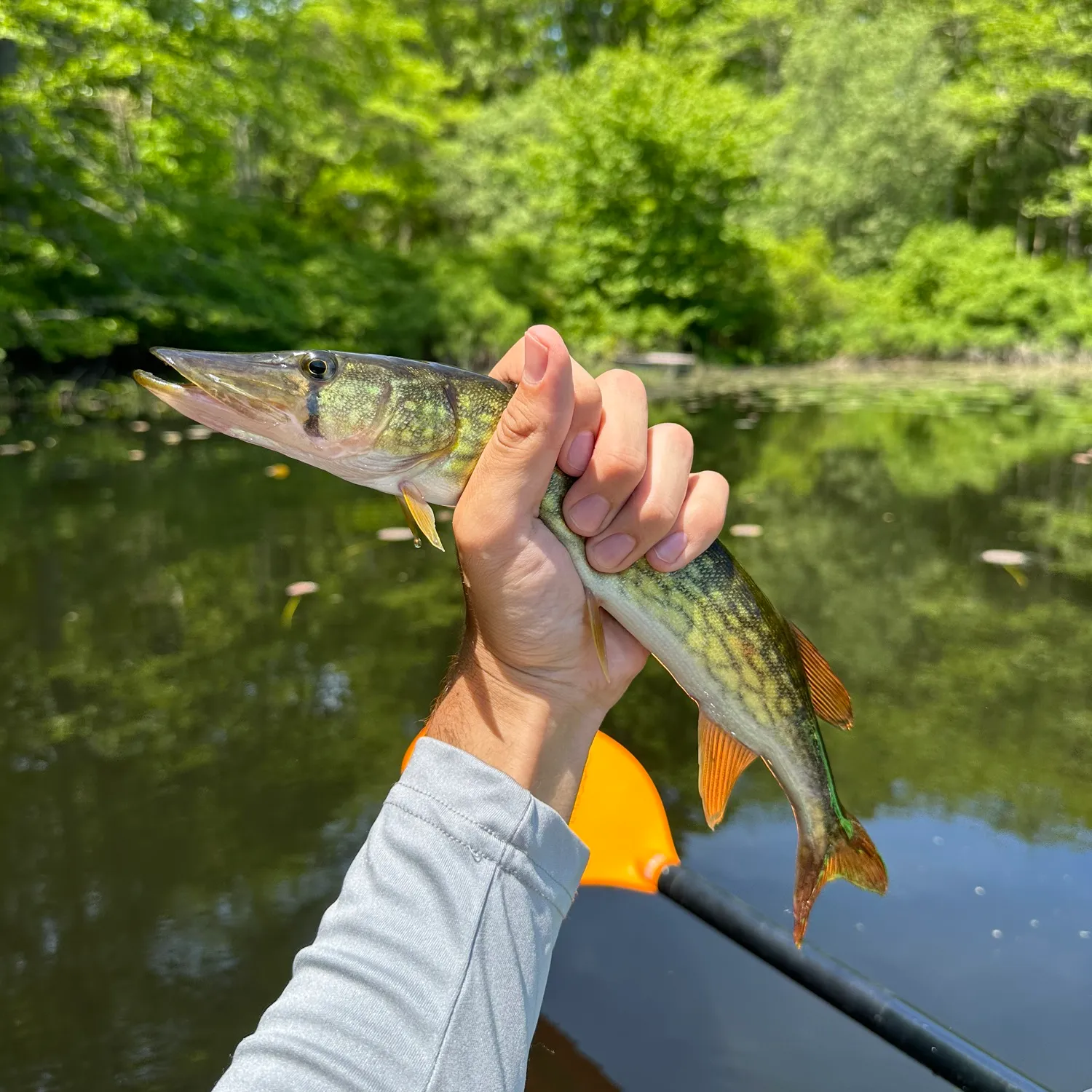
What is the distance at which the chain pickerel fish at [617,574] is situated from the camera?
1323 millimetres

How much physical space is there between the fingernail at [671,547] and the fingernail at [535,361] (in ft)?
1.23

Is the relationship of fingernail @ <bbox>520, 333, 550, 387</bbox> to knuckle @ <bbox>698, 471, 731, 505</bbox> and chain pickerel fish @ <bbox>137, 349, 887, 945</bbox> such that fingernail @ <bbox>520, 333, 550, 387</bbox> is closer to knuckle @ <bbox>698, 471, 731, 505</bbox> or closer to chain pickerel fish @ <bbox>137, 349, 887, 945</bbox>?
chain pickerel fish @ <bbox>137, 349, 887, 945</bbox>

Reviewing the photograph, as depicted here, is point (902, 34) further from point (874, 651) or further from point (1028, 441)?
point (874, 651)

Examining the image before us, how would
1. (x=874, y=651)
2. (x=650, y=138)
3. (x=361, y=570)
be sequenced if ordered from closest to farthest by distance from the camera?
(x=874, y=651)
(x=361, y=570)
(x=650, y=138)

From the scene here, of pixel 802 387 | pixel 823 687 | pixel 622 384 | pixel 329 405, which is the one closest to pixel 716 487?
pixel 622 384

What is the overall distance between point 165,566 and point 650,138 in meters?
17.2

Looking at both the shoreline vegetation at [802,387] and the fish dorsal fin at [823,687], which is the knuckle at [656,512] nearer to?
the fish dorsal fin at [823,687]

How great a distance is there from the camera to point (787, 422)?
11156mm

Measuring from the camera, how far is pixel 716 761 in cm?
163

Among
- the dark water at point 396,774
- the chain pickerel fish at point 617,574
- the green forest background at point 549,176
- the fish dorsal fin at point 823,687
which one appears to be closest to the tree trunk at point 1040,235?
the green forest background at point 549,176

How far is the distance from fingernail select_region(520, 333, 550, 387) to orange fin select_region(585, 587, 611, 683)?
1.25 ft

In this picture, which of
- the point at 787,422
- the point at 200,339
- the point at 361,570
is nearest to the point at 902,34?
the point at 787,422

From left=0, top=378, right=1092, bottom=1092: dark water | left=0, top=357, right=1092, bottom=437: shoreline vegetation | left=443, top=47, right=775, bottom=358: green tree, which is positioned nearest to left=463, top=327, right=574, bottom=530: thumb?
left=0, top=378, right=1092, bottom=1092: dark water

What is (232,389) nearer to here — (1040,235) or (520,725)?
(520,725)
